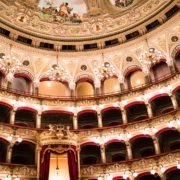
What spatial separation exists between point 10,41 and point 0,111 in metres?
6.19

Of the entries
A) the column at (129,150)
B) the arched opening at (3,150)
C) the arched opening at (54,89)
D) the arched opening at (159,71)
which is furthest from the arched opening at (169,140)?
the arched opening at (3,150)

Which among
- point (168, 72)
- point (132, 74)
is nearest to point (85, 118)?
point (132, 74)

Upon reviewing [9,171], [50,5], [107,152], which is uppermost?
[50,5]

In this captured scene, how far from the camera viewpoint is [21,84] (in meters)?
26.0

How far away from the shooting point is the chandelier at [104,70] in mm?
24388

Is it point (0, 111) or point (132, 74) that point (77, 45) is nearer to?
point (132, 74)

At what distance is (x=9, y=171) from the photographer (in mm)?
18781

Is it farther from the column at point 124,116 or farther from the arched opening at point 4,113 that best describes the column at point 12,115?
the column at point 124,116

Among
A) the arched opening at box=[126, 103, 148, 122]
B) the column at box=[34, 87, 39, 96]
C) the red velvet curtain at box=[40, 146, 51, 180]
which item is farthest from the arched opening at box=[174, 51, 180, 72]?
the red velvet curtain at box=[40, 146, 51, 180]

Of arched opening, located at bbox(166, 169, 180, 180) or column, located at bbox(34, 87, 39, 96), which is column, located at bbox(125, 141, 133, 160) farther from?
column, located at bbox(34, 87, 39, 96)

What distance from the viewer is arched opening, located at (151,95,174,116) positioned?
23.9m

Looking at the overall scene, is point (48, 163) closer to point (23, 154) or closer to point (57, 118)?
point (23, 154)

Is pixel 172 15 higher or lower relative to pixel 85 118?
higher

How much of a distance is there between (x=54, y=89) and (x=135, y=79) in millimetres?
7734
